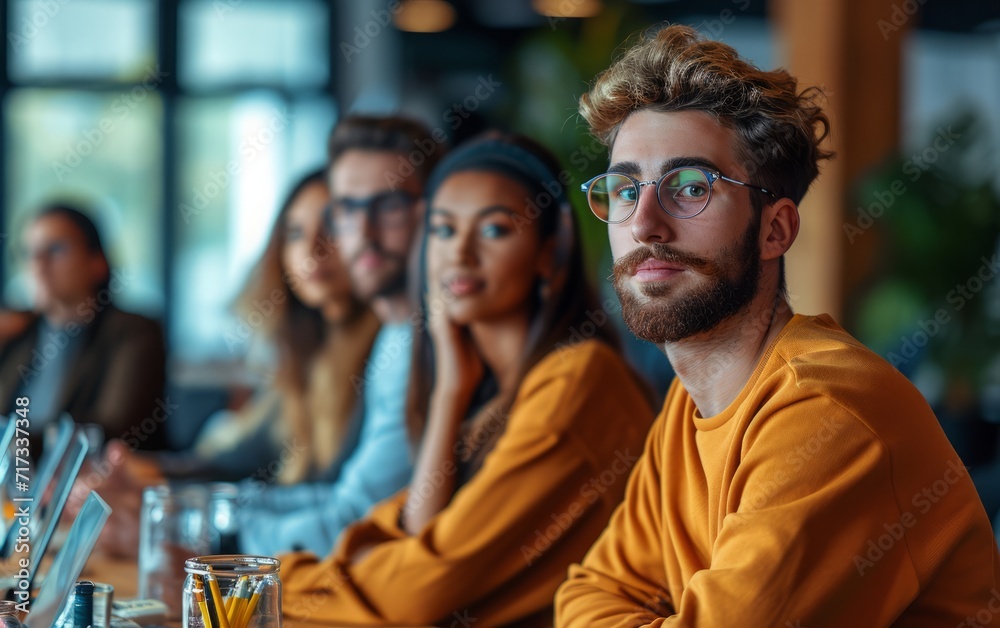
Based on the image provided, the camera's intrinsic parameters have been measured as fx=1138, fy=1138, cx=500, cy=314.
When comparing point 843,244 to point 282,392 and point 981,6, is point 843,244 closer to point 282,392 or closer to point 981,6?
point 282,392

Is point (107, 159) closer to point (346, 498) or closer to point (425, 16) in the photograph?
point (425, 16)

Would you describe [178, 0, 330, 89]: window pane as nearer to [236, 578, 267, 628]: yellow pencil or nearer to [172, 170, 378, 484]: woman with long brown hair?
[172, 170, 378, 484]: woman with long brown hair

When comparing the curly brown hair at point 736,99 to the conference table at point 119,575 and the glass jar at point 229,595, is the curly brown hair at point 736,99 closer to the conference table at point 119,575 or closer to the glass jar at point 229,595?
the glass jar at point 229,595

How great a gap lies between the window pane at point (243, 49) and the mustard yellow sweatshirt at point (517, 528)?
527 cm

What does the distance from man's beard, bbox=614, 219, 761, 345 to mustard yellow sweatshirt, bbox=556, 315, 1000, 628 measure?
0.07 m

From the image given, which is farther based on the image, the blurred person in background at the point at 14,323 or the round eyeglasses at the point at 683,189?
the blurred person in background at the point at 14,323

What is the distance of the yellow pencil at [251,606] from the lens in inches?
48.4

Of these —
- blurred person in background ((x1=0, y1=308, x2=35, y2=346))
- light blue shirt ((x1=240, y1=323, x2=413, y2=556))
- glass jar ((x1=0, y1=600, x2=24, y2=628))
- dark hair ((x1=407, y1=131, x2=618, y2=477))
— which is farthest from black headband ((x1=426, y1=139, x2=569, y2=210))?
blurred person in background ((x1=0, y1=308, x2=35, y2=346))

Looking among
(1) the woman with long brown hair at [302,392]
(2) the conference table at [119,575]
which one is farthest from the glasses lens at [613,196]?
(1) the woman with long brown hair at [302,392]

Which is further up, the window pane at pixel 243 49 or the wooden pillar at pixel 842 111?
the window pane at pixel 243 49

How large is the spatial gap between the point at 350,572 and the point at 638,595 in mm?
546

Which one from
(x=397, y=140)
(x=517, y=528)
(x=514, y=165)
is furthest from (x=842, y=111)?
(x=517, y=528)

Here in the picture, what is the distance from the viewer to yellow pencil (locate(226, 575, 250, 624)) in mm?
1224

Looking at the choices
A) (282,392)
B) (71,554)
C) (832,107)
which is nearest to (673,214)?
(71,554)
